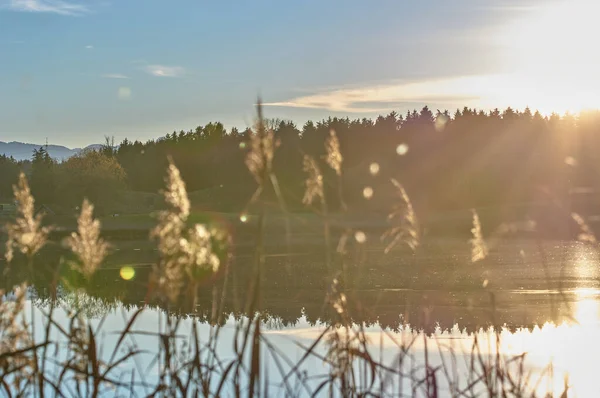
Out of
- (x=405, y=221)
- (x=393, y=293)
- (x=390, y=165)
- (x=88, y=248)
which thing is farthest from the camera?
(x=390, y=165)

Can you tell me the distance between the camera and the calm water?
10.1 metres

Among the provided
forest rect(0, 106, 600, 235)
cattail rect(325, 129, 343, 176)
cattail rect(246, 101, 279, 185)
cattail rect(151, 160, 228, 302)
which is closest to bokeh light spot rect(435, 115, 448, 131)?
forest rect(0, 106, 600, 235)

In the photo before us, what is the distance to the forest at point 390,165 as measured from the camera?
→ 73188 millimetres

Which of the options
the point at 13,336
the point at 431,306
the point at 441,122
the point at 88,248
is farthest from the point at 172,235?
the point at 441,122

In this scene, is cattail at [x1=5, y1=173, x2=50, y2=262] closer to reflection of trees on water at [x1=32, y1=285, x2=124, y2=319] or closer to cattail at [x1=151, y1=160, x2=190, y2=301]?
reflection of trees on water at [x1=32, y1=285, x2=124, y2=319]

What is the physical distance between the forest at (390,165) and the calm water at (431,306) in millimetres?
36028

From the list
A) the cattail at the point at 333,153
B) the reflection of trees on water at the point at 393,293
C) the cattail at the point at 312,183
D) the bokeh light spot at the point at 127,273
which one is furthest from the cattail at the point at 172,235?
the bokeh light spot at the point at 127,273

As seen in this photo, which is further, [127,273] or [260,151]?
[127,273]

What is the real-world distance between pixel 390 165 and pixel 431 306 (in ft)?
309

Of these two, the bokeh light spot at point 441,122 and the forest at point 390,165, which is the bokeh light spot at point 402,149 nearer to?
the forest at point 390,165

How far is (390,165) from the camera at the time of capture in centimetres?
9881

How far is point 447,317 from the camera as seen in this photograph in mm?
17953

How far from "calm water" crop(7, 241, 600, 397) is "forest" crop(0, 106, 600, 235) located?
118 ft

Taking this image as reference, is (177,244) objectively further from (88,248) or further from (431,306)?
(431,306)
